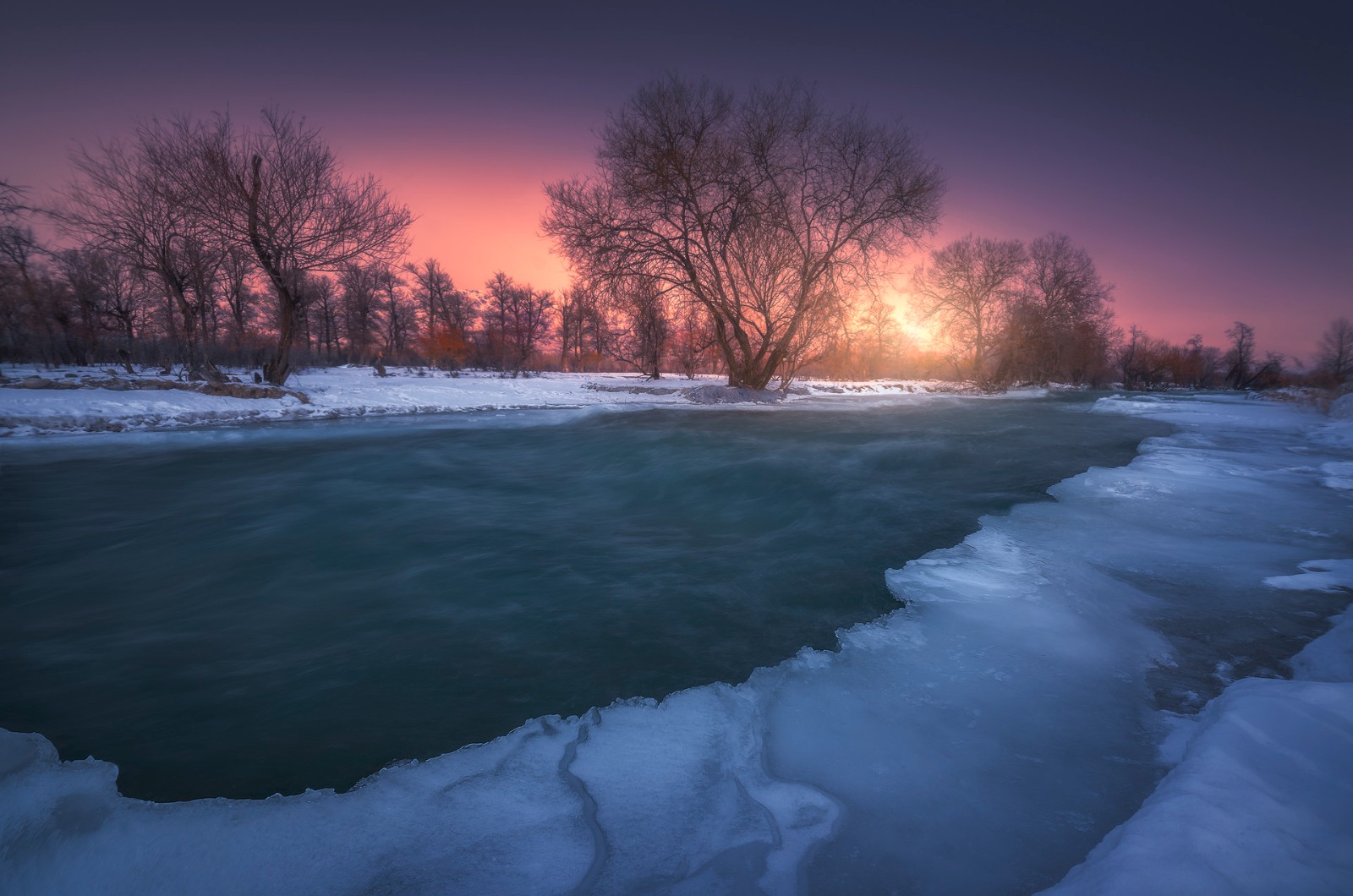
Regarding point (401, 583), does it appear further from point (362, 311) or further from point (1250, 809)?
point (362, 311)

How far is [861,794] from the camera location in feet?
5.22

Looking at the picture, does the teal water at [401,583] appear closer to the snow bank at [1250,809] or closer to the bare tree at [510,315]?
the snow bank at [1250,809]

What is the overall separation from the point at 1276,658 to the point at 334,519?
626 cm

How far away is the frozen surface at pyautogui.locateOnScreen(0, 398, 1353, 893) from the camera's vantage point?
4.25 ft

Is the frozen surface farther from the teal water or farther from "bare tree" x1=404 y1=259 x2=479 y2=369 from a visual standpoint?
"bare tree" x1=404 y1=259 x2=479 y2=369

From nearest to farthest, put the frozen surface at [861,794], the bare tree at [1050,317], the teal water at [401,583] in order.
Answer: the frozen surface at [861,794]
the teal water at [401,583]
the bare tree at [1050,317]

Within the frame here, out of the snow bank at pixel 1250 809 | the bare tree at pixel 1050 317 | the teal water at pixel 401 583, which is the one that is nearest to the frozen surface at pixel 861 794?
the snow bank at pixel 1250 809

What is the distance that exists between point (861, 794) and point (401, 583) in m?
2.98

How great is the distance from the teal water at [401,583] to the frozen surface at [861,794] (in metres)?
0.22

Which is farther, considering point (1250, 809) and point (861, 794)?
point (861, 794)

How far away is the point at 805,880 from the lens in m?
1.30

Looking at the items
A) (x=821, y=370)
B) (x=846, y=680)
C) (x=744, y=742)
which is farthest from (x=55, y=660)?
(x=821, y=370)

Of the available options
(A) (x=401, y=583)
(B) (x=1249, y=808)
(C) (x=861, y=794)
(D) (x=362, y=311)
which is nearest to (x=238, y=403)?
(A) (x=401, y=583)

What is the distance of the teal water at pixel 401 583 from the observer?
2.02m
